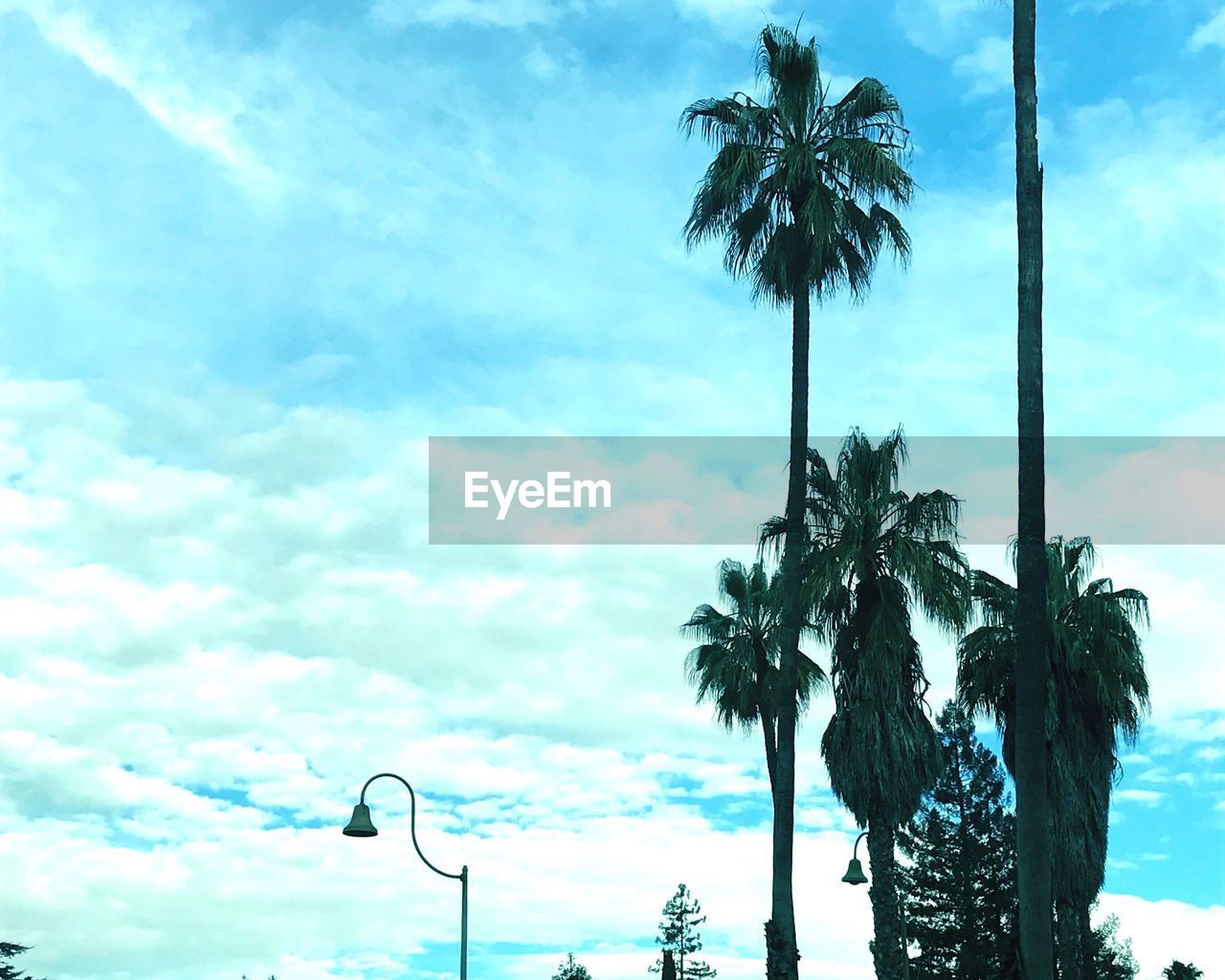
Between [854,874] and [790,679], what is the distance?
1561 centimetres

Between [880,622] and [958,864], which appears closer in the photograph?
[880,622]

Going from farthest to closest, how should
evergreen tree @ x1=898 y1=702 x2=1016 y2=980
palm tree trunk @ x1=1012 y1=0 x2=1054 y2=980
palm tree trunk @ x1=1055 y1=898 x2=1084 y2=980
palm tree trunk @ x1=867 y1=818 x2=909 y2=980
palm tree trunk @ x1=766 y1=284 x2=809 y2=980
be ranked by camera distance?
evergreen tree @ x1=898 y1=702 x2=1016 y2=980 < palm tree trunk @ x1=1055 y1=898 x2=1084 y2=980 < palm tree trunk @ x1=867 y1=818 x2=909 y2=980 < palm tree trunk @ x1=766 y1=284 x2=809 y2=980 < palm tree trunk @ x1=1012 y1=0 x2=1054 y2=980

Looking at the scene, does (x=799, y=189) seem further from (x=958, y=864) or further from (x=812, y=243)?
(x=958, y=864)

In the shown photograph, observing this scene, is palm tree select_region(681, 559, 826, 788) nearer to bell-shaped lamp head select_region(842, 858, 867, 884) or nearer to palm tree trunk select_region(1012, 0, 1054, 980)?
bell-shaped lamp head select_region(842, 858, 867, 884)

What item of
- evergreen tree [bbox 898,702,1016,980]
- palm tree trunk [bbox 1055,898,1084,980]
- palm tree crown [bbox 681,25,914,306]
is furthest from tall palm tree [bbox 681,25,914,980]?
evergreen tree [bbox 898,702,1016,980]

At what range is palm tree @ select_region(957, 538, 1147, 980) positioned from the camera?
3275 centimetres

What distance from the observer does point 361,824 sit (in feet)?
81.5

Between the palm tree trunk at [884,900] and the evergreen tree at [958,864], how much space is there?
3954 centimetres

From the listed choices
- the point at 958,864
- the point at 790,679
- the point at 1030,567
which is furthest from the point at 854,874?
the point at 958,864

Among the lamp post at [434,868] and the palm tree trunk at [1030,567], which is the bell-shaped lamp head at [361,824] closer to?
the lamp post at [434,868]

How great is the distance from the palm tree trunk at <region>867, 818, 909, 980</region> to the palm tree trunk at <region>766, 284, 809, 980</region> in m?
5.97

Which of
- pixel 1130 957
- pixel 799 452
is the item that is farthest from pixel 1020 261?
pixel 1130 957

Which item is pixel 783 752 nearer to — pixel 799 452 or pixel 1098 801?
pixel 799 452

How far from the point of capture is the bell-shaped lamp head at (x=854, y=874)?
3859 centimetres
